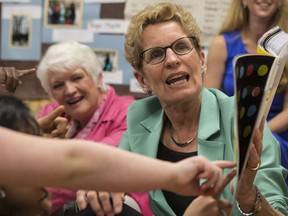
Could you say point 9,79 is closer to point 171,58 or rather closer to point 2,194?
point 171,58

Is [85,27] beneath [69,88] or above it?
above

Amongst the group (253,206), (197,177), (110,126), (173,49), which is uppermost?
(173,49)

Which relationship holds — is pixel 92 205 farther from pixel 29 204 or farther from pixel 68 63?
pixel 68 63

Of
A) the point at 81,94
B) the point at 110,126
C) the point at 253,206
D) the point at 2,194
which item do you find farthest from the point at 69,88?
the point at 2,194

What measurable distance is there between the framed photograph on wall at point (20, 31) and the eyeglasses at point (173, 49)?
1776mm

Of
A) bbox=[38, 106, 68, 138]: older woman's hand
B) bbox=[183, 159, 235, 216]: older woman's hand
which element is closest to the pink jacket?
bbox=[38, 106, 68, 138]: older woman's hand

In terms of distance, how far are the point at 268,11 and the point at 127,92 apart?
1012mm

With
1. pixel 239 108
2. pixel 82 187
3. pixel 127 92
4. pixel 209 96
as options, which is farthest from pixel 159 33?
pixel 127 92

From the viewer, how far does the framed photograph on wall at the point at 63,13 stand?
10.8 feet

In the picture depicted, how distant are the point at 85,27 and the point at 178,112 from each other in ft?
5.33

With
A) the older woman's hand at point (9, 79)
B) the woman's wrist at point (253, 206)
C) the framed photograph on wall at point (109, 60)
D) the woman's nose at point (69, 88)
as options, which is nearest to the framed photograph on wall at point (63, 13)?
the framed photograph on wall at point (109, 60)

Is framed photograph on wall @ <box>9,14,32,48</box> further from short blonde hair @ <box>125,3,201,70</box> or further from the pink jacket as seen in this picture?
short blonde hair @ <box>125,3,201,70</box>

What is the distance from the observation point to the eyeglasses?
1728 mm

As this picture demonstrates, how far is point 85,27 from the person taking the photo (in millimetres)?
3271
